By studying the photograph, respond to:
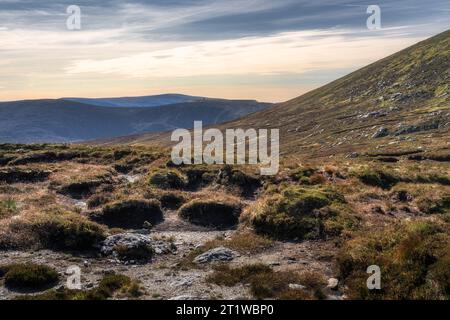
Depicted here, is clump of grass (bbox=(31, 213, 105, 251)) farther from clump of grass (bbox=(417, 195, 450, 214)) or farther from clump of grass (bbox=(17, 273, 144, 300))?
clump of grass (bbox=(417, 195, 450, 214))

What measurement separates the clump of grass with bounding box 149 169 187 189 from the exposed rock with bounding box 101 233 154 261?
1214 cm

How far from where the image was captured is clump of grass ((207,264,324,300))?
15.1m

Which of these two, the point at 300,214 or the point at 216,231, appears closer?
the point at 300,214

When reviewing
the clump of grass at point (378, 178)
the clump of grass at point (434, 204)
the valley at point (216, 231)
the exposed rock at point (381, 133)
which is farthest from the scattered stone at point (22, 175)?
the exposed rock at point (381, 133)

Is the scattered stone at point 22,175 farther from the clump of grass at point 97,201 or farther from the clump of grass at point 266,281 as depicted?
the clump of grass at point 266,281

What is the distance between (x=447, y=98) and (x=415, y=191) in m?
135

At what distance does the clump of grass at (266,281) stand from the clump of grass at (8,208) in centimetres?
1329

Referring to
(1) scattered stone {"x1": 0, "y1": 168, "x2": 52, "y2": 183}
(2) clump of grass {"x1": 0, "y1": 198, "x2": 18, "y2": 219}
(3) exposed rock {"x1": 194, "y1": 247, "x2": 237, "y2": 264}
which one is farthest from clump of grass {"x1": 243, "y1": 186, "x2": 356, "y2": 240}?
(1) scattered stone {"x1": 0, "y1": 168, "x2": 52, "y2": 183}

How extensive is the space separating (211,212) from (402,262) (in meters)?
13.9

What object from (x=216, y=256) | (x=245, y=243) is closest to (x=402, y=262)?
(x=245, y=243)

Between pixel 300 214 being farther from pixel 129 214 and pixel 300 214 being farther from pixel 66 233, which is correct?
pixel 66 233

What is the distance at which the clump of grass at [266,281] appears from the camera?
1508cm

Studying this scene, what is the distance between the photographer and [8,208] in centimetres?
2547
